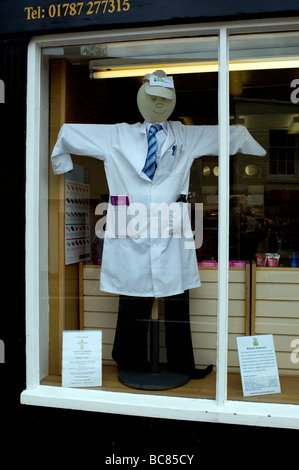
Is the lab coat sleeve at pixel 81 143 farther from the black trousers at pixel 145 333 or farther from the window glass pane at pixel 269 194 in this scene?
the black trousers at pixel 145 333

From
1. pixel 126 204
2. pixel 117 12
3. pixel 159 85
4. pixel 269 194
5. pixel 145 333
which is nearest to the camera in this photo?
pixel 117 12

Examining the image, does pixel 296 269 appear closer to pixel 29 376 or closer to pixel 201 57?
pixel 201 57

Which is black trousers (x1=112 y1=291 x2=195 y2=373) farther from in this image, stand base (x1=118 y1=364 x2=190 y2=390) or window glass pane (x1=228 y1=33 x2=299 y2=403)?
window glass pane (x1=228 y1=33 x2=299 y2=403)

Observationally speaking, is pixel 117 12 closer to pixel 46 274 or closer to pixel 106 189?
pixel 106 189

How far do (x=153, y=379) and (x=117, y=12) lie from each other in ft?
7.59

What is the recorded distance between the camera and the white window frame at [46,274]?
246 cm

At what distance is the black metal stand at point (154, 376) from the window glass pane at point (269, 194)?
0.37 metres

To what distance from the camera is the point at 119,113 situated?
3057mm

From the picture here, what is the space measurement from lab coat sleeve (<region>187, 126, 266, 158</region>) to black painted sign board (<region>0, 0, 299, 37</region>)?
66 centimetres

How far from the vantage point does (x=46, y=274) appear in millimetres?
2879

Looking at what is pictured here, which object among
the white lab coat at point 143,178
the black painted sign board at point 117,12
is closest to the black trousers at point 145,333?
the white lab coat at point 143,178

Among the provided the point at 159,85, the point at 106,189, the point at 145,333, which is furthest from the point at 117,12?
the point at 145,333
